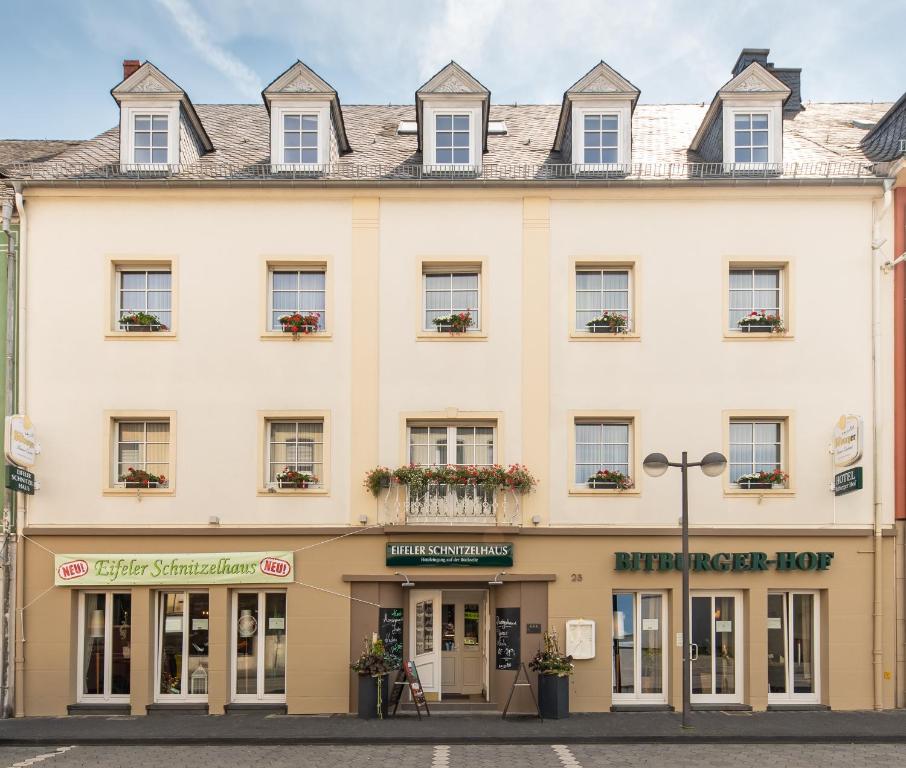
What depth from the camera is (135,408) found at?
19547mm

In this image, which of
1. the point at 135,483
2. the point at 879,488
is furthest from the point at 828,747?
the point at 135,483

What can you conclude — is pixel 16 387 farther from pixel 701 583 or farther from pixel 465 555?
pixel 701 583

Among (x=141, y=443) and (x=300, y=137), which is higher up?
(x=300, y=137)

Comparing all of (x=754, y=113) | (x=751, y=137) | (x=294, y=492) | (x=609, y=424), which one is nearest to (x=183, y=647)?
(x=294, y=492)

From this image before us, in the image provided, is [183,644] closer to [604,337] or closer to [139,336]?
[139,336]

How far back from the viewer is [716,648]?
19.6 m

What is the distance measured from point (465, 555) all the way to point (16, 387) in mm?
9162

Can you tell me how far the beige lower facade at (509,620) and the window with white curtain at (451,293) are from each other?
14.0 feet

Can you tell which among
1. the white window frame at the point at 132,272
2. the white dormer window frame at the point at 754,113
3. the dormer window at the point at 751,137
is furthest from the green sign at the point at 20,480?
the dormer window at the point at 751,137

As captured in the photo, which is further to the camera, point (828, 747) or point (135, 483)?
point (135, 483)

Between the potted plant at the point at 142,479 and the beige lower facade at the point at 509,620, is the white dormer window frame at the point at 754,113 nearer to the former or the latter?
the beige lower facade at the point at 509,620

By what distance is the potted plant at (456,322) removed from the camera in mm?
19625

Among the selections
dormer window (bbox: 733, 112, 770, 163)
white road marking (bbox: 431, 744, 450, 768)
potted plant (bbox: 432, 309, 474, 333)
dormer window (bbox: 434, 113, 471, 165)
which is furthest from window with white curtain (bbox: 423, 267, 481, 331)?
white road marking (bbox: 431, 744, 450, 768)

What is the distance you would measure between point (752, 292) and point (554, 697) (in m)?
8.63
